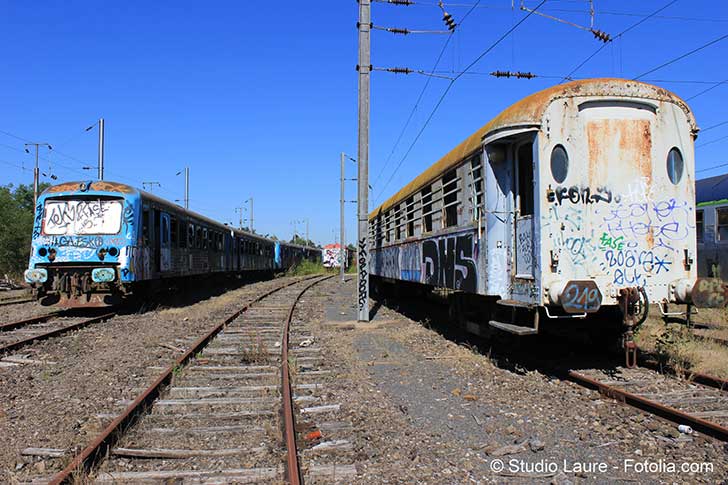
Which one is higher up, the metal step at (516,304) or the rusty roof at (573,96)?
the rusty roof at (573,96)

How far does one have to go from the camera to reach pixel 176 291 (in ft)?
66.6

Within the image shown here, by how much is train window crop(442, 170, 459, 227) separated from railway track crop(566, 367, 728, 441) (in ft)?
10.6

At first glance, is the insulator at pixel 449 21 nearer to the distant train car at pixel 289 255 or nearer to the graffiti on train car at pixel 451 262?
the graffiti on train car at pixel 451 262

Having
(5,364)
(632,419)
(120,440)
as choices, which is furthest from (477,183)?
(5,364)

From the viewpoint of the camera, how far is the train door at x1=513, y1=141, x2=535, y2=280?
6610mm

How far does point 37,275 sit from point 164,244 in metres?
3.66

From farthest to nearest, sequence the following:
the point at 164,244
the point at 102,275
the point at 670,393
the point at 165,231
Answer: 1. the point at 165,231
2. the point at 164,244
3. the point at 102,275
4. the point at 670,393

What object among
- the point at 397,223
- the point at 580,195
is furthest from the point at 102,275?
the point at 580,195

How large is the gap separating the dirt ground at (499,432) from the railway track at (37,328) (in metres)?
5.30

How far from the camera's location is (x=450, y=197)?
9.12m

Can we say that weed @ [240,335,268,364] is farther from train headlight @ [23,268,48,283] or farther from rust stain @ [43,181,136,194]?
rust stain @ [43,181,136,194]

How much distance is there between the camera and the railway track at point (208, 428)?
381cm

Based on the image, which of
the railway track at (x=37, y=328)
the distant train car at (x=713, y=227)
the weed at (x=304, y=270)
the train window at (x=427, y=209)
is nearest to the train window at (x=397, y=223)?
the train window at (x=427, y=209)

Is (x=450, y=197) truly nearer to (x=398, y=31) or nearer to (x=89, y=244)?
(x=398, y=31)
